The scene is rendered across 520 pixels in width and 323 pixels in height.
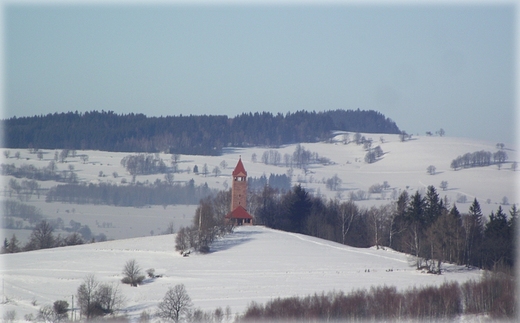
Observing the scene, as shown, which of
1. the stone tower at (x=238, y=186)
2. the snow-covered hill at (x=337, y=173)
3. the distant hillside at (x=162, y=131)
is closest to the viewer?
the stone tower at (x=238, y=186)

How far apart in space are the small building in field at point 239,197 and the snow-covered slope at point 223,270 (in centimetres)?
433

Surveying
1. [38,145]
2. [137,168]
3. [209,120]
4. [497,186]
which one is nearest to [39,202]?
[137,168]

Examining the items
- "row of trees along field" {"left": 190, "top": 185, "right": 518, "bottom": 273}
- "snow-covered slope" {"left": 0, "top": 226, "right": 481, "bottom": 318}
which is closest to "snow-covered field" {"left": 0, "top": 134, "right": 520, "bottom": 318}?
"snow-covered slope" {"left": 0, "top": 226, "right": 481, "bottom": 318}

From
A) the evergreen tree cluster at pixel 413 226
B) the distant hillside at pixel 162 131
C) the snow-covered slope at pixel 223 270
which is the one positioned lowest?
the snow-covered slope at pixel 223 270

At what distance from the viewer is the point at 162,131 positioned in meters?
150

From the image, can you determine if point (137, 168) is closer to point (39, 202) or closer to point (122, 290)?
point (39, 202)

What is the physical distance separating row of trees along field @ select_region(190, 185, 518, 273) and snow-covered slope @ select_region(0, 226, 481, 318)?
1.86 m

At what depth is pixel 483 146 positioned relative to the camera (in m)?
132

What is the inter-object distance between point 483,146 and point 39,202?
81.0m

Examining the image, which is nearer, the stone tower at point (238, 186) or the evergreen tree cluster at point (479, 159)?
Result: the stone tower at point (238, 186)

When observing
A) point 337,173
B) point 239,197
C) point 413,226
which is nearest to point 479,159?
point 337,173

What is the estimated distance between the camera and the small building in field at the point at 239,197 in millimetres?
65688

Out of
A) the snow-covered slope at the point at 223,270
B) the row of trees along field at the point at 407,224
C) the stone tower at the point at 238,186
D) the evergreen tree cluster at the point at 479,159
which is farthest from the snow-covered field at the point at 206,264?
the evergreen tree cluster at the point at 479,159

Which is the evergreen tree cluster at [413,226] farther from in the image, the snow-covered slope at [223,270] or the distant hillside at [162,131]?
the distant hillside at [162,131]
